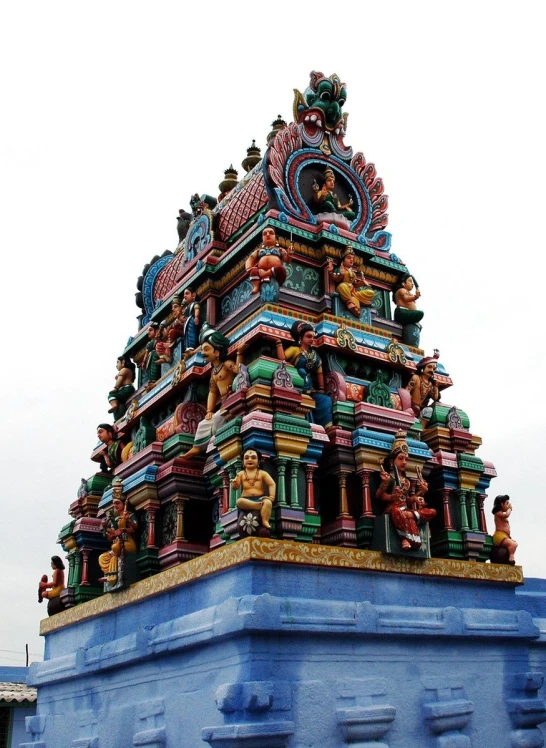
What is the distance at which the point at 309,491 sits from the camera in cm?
1420

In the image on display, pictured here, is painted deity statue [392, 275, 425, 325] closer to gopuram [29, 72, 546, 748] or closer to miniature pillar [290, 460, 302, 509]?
gopuram [29, 72, 546, 748]

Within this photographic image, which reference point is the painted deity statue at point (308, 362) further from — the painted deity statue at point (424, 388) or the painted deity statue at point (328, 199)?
the painted deity statue at point (328, 199)

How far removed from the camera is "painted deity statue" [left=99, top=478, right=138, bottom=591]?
16344mm

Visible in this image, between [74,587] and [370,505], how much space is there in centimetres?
834

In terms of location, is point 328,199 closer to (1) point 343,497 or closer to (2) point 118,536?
(1) point 343,497

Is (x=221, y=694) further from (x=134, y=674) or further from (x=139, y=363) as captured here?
(x=139, y=363)

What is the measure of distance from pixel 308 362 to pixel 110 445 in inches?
278

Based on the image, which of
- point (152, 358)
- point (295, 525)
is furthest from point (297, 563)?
point (152, 358)

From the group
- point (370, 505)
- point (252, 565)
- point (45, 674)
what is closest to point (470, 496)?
point (370, 505)

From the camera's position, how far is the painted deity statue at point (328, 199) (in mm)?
19078

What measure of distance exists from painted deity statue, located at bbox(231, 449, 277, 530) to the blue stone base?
0.56 meters

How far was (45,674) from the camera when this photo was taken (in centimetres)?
1870

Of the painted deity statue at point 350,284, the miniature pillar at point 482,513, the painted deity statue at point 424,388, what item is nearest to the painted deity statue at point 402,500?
the miniature pillar at point 482,513

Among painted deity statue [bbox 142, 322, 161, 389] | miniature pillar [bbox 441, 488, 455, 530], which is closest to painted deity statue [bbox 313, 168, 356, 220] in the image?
painted deity statue [bbox 142, 322, 161, 389]
